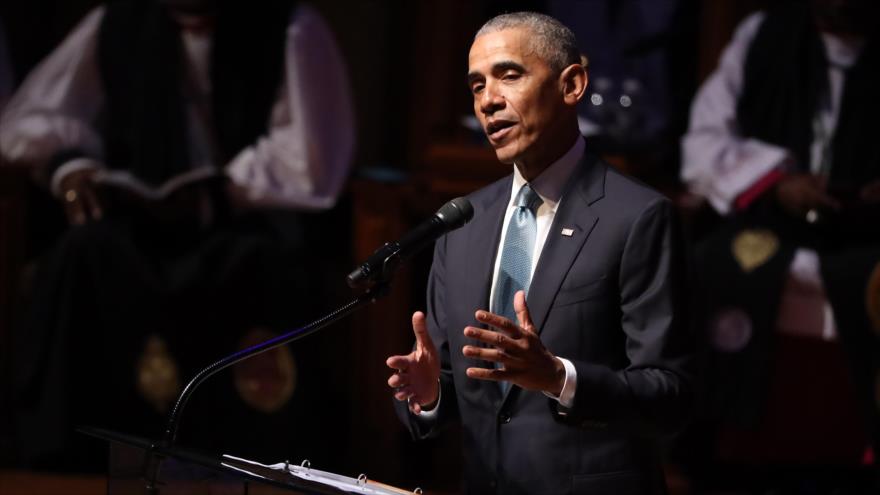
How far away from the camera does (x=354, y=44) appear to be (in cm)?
590

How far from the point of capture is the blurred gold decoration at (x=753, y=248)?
451cm

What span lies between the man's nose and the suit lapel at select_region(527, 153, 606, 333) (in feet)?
0.65

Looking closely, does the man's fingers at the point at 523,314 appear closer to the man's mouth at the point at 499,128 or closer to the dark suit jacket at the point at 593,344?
the dark suit jacket at the point at 593,344

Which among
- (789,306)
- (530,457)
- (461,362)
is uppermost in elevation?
(461,362)

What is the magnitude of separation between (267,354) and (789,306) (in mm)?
1818

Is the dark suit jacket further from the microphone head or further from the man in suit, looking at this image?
the microphone head

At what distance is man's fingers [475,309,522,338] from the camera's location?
195 centimetres

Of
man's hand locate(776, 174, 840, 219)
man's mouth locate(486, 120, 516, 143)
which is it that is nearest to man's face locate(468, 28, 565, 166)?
man's mouth locate(486, 120, 516, 143)

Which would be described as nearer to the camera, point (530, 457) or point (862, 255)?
point (530, 457)

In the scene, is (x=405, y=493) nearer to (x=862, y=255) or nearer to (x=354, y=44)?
(x=862, y=255)

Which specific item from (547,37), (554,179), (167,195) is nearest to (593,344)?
(554,179)

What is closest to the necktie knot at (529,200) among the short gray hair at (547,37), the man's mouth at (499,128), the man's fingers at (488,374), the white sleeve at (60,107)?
the man's mouth at (499,128)

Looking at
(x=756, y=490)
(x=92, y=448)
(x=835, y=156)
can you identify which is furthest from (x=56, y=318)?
(x=835, y=156)

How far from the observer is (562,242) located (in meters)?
2.29
